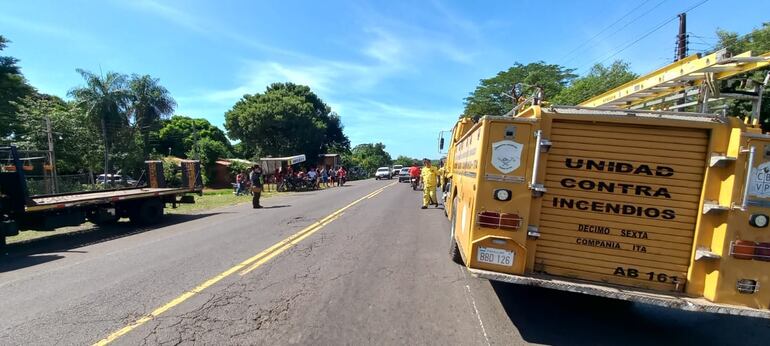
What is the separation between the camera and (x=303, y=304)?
206 inches

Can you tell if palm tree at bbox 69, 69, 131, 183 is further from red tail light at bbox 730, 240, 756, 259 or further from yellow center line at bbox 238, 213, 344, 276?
red tail light at bbox 730, 240, 756, 259

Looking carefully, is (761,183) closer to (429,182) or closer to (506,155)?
(506,155)

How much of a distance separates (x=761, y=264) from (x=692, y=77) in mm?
2706

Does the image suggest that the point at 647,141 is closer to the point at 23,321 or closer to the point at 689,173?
the point at 689,173

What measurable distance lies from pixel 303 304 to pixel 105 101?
3346 cm

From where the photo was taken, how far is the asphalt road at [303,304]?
4387mm

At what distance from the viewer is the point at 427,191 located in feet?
53.7

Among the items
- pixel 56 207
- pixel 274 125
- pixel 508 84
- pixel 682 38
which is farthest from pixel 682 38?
pixel 274 125

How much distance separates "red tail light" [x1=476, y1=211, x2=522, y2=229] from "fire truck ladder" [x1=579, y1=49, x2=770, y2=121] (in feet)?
9.98

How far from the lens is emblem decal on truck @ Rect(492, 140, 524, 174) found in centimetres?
475

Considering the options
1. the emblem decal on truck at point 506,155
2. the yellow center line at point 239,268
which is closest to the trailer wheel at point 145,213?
the yellow center line at point 239,268

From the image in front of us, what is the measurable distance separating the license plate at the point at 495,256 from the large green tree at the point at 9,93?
30846 millimetres

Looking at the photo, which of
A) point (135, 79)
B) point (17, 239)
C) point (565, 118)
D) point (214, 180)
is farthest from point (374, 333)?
point (214, 180)

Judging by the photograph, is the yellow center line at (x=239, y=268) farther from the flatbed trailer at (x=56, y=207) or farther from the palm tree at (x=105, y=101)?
the palm tree at (x=105, y=101)
